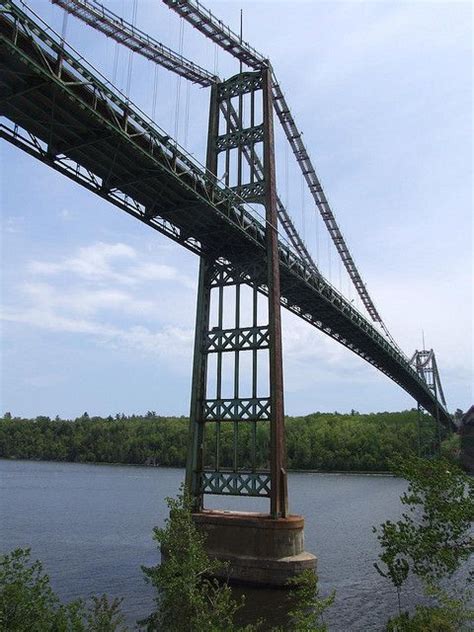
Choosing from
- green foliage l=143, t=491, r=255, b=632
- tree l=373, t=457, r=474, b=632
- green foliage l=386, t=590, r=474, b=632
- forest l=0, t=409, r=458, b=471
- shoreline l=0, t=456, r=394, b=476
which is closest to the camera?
green foliage l=143, t=491, r=255, b=632

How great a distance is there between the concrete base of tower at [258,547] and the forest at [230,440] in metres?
61.5

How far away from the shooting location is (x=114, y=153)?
20.4m

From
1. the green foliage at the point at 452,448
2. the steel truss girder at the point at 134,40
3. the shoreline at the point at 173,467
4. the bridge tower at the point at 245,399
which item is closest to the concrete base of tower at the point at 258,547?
the bridge tower at the point at 245,399

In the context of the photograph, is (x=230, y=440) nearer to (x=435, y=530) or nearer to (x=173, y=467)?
(x=173, y=467)

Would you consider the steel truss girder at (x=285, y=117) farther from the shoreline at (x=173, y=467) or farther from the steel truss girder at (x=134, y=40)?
the shoreline at (x=173, y=467)

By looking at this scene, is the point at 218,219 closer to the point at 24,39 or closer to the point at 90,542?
the point at 24,39

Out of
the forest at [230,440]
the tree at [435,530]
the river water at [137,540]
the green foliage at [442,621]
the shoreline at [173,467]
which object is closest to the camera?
the green foliage at [442,621]

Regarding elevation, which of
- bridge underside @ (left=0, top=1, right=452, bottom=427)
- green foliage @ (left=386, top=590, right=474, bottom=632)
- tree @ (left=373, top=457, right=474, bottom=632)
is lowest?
green foliage @ (left=386, top=590, right=474, bottom=632)

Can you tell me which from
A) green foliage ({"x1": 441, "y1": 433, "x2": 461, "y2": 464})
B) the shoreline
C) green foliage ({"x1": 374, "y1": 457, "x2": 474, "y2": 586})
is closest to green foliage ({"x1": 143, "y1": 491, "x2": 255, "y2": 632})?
green foliage ({"x1": 374, "y1": 457, "x2": 474, "y2": 586})

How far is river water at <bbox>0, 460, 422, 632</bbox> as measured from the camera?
70.8 feet

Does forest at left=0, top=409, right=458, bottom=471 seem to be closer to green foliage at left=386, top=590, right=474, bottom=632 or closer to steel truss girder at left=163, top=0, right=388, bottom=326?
steel truss girder at left=163, top=0, right=388, bottom=326

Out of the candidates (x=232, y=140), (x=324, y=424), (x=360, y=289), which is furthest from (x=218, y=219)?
(x=324, y=424)

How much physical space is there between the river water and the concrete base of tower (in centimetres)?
86

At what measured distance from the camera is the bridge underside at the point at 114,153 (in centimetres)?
1634
